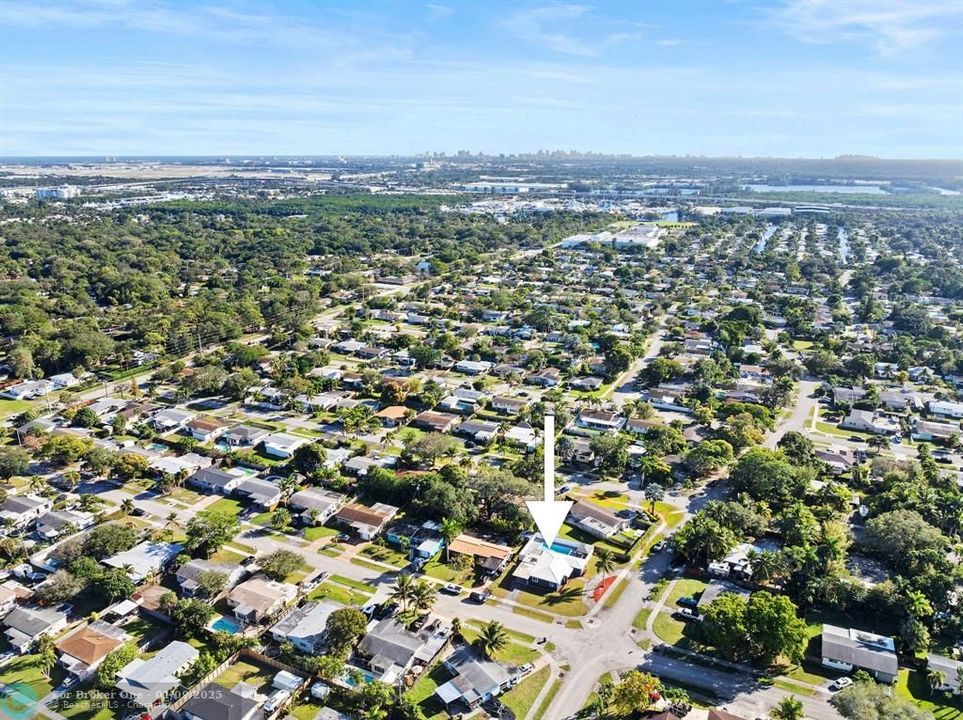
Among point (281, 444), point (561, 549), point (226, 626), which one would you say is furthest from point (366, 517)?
point (281, 444)

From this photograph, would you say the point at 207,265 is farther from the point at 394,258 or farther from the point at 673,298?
the point at 673,298

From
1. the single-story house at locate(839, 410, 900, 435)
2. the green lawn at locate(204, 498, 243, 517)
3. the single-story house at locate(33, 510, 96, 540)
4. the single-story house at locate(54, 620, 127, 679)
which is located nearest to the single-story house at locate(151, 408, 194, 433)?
the green lawn at locate(204, 498, 243, 517)

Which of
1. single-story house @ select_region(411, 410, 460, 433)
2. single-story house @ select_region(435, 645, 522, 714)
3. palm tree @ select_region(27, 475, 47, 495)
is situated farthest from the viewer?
single-story house @ select_region(411, 410, 460, 433)

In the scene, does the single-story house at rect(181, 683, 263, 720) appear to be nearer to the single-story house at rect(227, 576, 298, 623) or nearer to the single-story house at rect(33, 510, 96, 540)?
the single-story house at rect(227, 576, 298, 623)

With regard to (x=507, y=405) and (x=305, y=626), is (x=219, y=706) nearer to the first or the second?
(x=305, y=626)

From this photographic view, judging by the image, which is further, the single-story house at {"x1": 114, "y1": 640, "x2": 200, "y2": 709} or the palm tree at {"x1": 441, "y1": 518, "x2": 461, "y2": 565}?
the palm tree at {"x1": 441, "y1": 518, "x2": 461, "y2": 565}

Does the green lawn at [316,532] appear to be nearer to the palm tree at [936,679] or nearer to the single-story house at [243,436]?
the single-story house at [243,436]

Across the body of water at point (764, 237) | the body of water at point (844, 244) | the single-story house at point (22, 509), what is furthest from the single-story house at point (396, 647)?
the body of water at point (764, 237)
